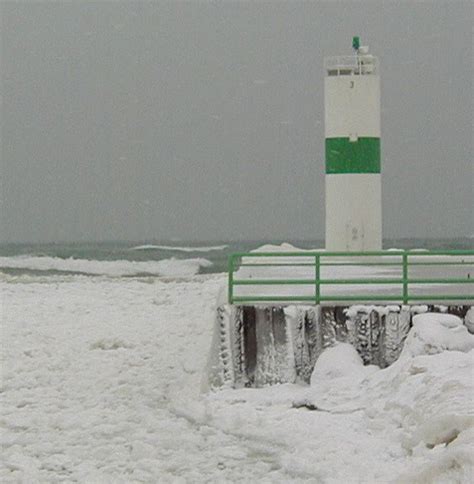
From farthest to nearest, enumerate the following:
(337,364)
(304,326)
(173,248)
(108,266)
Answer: (173,248)
(108,266)
(304,326)
(337,364)

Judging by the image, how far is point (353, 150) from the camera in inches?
811

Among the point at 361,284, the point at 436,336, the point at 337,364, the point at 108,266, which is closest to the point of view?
the point at 436,336

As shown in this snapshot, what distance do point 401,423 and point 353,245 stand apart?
935 cm

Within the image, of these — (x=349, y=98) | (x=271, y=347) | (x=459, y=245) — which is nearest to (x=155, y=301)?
(x=349, y=98)

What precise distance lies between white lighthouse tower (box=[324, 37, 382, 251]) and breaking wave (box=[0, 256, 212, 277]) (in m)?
34.9

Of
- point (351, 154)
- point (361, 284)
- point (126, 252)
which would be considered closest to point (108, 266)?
point (126, 252)

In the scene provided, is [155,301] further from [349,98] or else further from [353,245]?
[349,98]

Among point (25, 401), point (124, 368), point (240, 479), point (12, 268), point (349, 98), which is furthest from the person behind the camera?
point (12, 268)

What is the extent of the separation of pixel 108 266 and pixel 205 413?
47.3 metres

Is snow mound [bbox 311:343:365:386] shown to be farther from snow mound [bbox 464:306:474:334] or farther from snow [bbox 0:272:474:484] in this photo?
snow mound [bbox 464:306:474:334]

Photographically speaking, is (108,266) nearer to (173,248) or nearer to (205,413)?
(173,248)

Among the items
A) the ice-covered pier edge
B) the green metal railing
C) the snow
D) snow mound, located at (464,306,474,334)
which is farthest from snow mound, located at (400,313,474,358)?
the green metal railing

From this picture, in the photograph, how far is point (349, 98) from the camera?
811 inches

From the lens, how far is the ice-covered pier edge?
14570 mm
